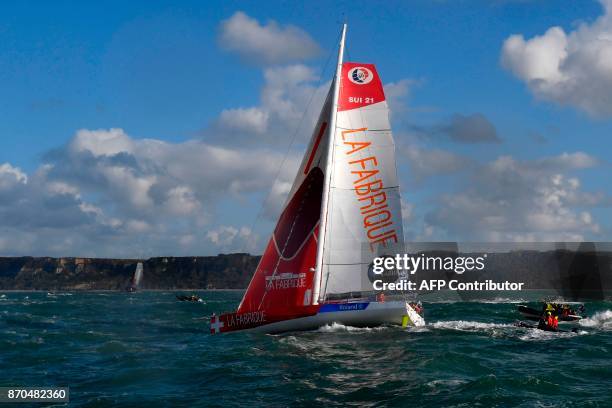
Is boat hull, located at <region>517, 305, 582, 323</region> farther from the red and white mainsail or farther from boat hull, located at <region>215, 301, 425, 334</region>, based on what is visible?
boat hull, located at <region>215, 301, 425, 334</region>

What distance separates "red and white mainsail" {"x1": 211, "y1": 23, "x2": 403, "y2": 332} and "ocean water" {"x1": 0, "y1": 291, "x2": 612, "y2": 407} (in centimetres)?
257

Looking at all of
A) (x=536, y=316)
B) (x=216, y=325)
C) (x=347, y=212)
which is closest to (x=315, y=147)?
(x=347, y=212)

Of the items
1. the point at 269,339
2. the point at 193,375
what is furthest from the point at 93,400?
the point at 269,339

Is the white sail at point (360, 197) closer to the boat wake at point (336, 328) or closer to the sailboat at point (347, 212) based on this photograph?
the sailboat at point (347, 212)

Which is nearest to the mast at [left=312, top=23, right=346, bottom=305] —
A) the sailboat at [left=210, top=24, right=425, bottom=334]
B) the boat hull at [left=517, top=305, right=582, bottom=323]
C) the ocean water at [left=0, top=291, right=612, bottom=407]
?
the sailboat at [left=210, top=24, right=425, bottom=334]

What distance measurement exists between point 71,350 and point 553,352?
20013mm

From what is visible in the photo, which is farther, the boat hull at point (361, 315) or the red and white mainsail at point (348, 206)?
the red and white mainsail at point (348, 206)

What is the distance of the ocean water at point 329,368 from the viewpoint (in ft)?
57.2

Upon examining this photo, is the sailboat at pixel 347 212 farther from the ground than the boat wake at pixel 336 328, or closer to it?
farther from the ground

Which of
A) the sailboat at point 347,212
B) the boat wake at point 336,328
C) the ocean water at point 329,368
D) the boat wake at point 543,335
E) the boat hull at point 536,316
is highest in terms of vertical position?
the sailboat at point 347,212

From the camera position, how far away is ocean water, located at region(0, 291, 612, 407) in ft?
57.2

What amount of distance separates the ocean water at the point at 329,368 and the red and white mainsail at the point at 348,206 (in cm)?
257

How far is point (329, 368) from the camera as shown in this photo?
21.4 m

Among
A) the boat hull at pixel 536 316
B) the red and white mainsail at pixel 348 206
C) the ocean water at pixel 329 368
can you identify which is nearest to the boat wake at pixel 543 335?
the ocean water at pixel 329 368
